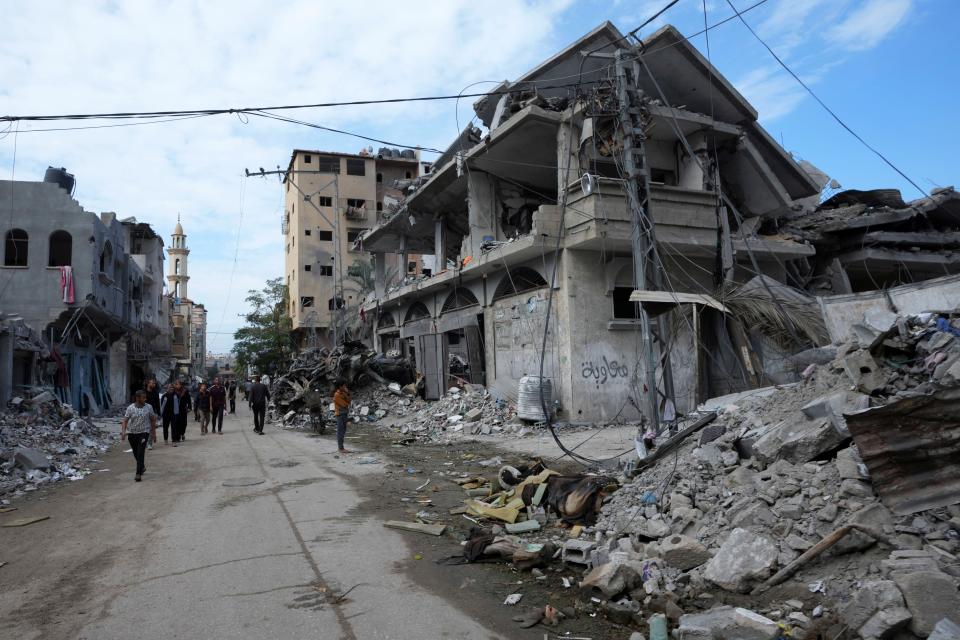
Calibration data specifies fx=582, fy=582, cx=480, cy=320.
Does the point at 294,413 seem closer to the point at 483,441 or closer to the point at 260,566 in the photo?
the point at 483,441

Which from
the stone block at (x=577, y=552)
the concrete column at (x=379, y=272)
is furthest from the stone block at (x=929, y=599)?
the concrete column at (x=379, y=272)

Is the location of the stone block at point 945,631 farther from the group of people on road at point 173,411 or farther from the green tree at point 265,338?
the green tree at point 265,338

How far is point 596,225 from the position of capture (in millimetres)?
13781

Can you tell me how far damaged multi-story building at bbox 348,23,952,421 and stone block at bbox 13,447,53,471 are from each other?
10088 mm

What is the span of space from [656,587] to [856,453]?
2.02m

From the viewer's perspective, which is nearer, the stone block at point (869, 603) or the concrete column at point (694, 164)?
the stone block at point (869, 603)

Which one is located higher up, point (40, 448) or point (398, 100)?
point (398, 100)

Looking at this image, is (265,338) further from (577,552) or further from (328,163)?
(577,552)

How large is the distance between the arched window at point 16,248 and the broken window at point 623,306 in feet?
74.8

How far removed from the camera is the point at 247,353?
132ft

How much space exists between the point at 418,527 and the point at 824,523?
3.93m

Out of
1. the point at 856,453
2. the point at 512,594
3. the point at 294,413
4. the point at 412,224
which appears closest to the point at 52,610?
the point at 512,594

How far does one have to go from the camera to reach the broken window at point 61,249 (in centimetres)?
2355

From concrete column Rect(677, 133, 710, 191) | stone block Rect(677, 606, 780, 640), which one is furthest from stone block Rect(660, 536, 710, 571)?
concrete column Rect(677, 133, 710, 191)
